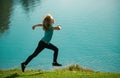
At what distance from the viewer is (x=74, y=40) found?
3331 centimetres

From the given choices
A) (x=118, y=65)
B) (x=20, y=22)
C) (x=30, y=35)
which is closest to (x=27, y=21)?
(x=20, y=22)

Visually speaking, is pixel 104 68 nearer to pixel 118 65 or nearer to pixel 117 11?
pixel 118 65

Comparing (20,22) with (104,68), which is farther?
(20,22)

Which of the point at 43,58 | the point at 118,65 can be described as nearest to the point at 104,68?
the point at 118,65

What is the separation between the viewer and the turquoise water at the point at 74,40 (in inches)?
1017

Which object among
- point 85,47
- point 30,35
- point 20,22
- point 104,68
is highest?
point 20,22

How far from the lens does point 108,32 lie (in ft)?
117

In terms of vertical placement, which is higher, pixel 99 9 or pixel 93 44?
pixel 99 9

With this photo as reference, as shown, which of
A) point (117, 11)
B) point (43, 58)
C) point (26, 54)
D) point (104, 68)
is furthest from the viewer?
point (117, 11)

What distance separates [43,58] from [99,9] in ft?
84.8

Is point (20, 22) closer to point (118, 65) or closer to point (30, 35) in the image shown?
point (30, 35)

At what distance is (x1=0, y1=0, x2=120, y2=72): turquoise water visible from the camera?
2583 cm

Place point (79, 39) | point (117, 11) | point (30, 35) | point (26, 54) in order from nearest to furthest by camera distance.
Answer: point (26, 54), point (79, 39), point (30, 35), point (117, 11)

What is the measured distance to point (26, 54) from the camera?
96.9 ft
